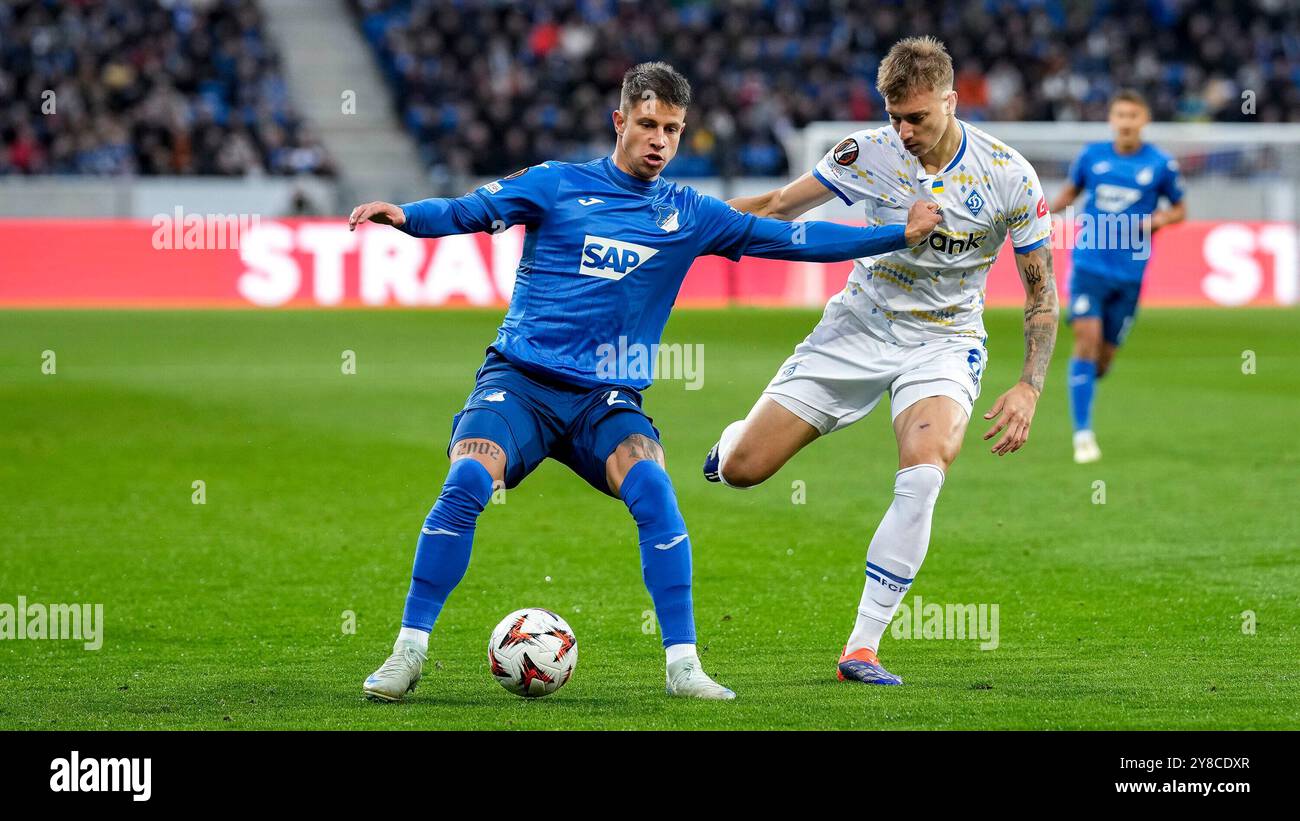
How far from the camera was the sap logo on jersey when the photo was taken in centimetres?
597

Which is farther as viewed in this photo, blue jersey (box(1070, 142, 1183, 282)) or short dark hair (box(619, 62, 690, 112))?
blue jersey (box(1070, 142, 1183, 282))

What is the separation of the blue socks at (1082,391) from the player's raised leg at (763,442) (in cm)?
557

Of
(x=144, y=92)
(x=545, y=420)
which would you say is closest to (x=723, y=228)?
(x=545, y=420)

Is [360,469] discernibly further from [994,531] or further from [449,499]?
[449,499]

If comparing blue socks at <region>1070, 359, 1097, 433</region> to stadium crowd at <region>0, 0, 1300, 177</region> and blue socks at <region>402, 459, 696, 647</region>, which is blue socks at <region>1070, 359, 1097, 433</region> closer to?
blue socks at <region>402, 459, 696, 647</region>

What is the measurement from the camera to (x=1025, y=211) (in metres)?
6.43

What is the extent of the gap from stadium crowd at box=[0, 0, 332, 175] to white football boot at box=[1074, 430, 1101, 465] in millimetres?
18640

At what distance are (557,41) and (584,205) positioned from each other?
1095 inches

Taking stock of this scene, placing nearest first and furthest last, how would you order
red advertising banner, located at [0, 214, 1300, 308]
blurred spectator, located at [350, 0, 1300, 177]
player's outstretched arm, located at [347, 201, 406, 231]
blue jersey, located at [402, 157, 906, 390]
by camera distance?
1. player's outstretched arm, located at [347, 201, 406, 231]
2. blue jersey, located at [402, 157, 906, 390]
3. red advertising banner, located at [0, 214, 1300, 308]
4. blurred spectator, located at [350, 0, 1300, 177]

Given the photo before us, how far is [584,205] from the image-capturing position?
5.99m

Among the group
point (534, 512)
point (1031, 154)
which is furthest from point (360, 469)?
point (1031, 154)

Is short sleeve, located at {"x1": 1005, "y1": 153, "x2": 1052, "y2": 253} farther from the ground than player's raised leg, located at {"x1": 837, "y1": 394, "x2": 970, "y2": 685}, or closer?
farther from the ground

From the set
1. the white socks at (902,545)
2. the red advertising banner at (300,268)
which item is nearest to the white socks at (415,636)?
the white socks at (902,545)

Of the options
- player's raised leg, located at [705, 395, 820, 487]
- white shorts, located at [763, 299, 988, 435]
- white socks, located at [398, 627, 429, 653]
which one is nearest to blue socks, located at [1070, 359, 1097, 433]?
white shorts, located at [763, 299, 988, 435]
